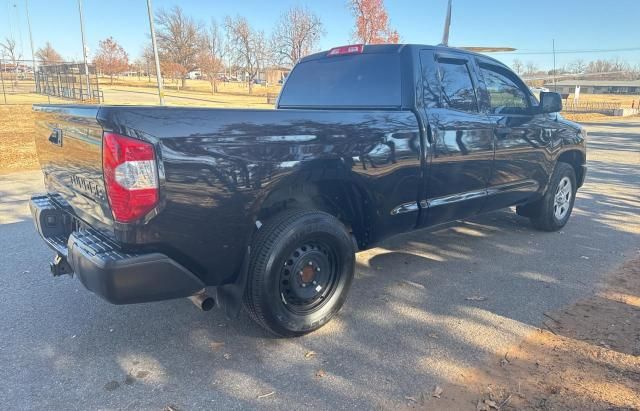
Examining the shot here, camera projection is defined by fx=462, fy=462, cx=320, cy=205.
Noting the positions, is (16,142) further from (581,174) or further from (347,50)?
(581,174)

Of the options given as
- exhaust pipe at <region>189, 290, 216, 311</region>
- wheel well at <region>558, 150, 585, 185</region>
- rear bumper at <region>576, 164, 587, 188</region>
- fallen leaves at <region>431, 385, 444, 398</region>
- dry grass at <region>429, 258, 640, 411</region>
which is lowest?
dry grass at <region>429, 258, 640, 411</region>

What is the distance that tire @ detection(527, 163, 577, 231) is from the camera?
5.35 metres

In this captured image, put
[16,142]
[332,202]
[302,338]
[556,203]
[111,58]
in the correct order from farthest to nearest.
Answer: [111,58], [16,142], [556,203], [332,202], [302,338]

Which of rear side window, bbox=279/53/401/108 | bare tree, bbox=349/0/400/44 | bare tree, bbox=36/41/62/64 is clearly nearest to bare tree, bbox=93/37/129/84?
bare tree, bbox=36/41/62/64

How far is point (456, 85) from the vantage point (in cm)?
413

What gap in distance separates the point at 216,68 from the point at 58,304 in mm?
51361

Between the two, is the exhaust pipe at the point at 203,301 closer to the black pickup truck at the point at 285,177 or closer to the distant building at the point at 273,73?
the black pickup truck at the point at 285,177

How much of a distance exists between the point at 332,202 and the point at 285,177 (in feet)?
2.34

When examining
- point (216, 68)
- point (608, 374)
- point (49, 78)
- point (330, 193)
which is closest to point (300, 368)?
point (330, 193)

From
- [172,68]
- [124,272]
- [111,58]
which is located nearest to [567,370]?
[124,272]

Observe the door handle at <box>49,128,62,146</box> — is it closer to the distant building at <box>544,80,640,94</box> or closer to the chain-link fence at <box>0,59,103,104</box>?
the chain-link fence at <box>0,59,103,104</box>

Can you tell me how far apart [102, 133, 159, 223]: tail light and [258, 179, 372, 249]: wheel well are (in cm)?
79

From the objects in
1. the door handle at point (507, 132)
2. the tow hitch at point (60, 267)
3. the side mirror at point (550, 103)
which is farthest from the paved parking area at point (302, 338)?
the side mirror at point (550, 103)

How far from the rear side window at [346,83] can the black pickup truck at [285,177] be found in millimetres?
15
